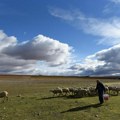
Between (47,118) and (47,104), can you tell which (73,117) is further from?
(47,104)

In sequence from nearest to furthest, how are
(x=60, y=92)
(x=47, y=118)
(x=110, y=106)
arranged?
(x=47, y=118)
(x=110, y=106)
(x=60, y=92)

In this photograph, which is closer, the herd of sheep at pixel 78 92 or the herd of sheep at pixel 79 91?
the herd of sheep at pixel 78 92

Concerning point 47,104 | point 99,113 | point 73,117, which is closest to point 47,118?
point 73,117

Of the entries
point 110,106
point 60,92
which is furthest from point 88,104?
point 60,92

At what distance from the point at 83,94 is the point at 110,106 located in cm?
821

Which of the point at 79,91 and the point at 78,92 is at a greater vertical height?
the point at 79,91

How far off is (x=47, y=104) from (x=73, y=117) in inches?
238

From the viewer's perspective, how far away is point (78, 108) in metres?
25.6

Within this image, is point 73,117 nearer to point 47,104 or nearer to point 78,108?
point 78,108

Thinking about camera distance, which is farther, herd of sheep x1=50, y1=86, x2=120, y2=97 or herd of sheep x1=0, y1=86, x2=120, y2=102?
herd of sheep x1=50, y1=86, x2=120, y2=97

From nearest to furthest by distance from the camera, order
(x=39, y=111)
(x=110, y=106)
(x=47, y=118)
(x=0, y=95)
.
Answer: (x=47, y=118) < (x=39, y=111) < (x=110, y=106) < (x=0, y=95)

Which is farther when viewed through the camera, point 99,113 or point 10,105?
point 10,105

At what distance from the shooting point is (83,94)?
34.5 m

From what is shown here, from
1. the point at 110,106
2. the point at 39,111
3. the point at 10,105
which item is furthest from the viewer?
the point at 10,105
